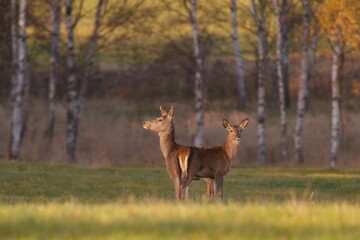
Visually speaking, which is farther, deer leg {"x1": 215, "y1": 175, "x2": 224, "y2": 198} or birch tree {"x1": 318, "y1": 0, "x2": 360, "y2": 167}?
birch tree {"x1": 318, "y1": 0, "x2": 360, "y2": 167}

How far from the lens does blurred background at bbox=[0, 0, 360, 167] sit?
132ft

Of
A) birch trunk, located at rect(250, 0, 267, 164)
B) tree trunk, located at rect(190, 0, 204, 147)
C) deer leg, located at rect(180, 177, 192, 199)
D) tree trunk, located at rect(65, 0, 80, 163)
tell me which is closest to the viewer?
deer leg, located at rect(180, 177, 192, 199)

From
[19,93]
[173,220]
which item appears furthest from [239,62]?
[173,220]

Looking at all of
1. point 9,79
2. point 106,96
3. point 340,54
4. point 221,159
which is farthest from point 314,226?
point 106,96

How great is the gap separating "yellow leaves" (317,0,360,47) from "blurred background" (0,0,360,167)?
4 cm

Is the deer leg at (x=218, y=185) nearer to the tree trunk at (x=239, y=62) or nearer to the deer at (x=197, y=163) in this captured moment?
the deer at (x=197, y=163)

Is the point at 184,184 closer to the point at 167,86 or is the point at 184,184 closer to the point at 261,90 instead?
the point at 261,90

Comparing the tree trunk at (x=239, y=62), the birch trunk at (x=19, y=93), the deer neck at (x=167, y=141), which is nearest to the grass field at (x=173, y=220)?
the deer neck at (x=167, y=141)

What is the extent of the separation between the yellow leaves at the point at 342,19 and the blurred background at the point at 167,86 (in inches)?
1.7

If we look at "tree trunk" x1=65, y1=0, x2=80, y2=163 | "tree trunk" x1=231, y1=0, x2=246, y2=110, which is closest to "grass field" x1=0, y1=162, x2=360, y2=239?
"tree trunk" x1=65, y1=0, x2=80, y2=163

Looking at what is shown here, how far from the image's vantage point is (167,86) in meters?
65.4

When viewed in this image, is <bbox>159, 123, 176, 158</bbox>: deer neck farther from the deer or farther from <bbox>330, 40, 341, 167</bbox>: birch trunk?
<bbox>330, 40, 341, 167</bbox>: birch trunk

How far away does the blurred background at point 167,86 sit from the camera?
1585 inches

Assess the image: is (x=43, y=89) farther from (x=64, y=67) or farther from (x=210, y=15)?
(x=210, y=15)
